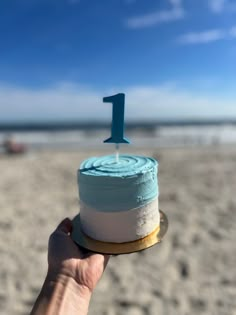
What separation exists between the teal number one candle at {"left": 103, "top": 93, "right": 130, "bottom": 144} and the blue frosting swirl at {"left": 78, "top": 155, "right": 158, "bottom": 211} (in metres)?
0.14

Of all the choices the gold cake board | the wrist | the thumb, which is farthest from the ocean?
the wrist

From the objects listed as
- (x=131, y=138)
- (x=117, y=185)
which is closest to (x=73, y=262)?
(x=117, y=185)

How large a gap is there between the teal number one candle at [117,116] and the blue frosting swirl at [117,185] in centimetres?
14

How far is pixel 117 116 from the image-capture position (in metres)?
1.89

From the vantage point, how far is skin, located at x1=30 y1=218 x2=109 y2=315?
1.71 meters

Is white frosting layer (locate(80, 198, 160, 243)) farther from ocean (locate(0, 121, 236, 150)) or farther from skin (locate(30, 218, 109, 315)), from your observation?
ocean (locate(0, 121, 236, 150))

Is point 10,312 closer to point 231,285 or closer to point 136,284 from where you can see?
point 136,284

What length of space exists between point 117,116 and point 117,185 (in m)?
0.39

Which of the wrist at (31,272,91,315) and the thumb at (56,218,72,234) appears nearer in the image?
the wrist at (31,272,91,315)

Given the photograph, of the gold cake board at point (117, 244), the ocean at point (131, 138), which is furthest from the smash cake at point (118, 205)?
the ocean at point (131, 138)

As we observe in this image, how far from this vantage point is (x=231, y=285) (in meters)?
3.33

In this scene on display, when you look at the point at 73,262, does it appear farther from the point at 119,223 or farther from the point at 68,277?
the point at 119,223

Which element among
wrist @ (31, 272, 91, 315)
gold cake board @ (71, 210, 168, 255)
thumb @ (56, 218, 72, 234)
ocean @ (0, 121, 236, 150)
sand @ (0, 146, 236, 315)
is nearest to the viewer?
wrist @ (31, 272, 91, 315)

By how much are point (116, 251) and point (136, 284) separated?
179 centimetres
